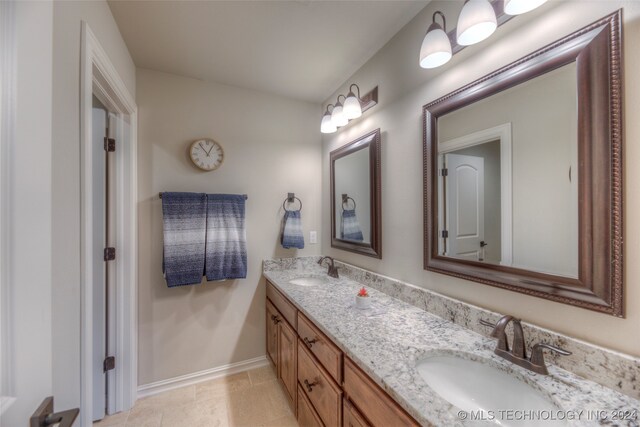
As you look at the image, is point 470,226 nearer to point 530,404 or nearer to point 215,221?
point 530,404

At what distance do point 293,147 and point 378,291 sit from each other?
5.01 feet

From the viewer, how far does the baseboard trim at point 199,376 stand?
1.96 meters

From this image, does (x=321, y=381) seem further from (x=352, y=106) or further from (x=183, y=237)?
(x=352, y=106)

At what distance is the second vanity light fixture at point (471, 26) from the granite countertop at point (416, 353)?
123 cm

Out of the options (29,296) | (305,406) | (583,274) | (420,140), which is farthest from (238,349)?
(583,274)

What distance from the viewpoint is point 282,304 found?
1852mm

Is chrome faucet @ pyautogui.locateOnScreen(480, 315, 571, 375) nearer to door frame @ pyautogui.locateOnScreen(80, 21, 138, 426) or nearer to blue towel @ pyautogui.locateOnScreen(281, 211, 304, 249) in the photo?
blue towel @ pyautogui.locateOnScreen(281, 211, 304, 249)

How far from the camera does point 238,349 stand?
225 centimetres

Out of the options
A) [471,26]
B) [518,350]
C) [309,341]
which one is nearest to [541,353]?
[518,350]

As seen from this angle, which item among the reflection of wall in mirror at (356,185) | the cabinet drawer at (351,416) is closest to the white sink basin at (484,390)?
the cabinet drawer at (351,416)

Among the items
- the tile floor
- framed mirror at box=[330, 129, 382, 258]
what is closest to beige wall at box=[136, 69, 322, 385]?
the tile floor

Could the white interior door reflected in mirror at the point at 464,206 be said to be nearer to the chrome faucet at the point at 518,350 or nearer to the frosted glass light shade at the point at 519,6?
the chrome faucet at the point at 518,350

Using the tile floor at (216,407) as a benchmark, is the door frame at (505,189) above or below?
above

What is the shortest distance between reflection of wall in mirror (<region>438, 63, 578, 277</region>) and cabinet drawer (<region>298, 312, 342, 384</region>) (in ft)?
2.70
